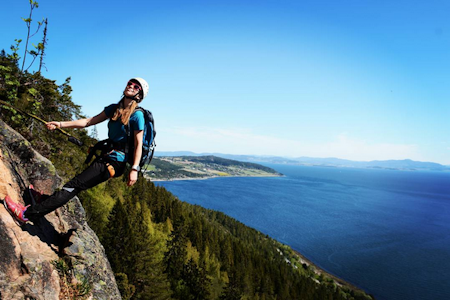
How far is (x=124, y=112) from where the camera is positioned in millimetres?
5152

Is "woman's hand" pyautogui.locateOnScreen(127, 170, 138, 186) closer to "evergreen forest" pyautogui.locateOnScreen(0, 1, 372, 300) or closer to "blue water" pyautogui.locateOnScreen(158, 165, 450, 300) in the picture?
"evergreen forest" pyautogui.locateOnScreen(0, 1, 372, 300)

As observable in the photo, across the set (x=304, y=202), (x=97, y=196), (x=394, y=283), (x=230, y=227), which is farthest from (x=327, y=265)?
(x=304, y=202)

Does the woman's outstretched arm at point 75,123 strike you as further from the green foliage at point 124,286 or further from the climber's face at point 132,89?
the green foliage at point 124,286

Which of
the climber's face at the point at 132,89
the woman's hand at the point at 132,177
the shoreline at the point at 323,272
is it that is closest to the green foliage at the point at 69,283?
the woman's hand at the point at 132,177

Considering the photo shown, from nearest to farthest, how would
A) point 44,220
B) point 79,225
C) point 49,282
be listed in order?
1. point 49,282
2. point 44,220
3. point 79,225

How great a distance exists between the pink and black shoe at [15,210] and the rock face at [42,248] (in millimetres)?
87

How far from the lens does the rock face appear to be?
4.87m

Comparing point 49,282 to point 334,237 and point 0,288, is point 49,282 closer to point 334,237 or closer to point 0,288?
point 0,288

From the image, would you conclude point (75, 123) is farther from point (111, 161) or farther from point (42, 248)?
point (42, 248)

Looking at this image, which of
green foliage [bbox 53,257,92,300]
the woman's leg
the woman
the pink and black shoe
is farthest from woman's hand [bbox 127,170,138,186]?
green foliage [bbox 53,257,92,300]

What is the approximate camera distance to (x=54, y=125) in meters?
5.59

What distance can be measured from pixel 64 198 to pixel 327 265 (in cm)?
9254

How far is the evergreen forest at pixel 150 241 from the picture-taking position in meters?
16.7

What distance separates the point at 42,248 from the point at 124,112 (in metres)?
3.86
